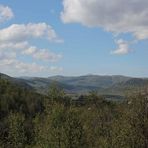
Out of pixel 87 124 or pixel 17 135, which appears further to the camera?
pixel 87 124

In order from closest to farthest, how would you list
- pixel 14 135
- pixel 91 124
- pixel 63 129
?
pixel 63 129 < pixel 14 135 < pixel 91 124

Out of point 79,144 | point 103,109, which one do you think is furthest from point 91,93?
point 79,144

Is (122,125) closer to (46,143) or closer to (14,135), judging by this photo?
(46,143)

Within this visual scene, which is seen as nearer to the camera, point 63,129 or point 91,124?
point 63,129

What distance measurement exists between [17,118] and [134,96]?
36.9 metres

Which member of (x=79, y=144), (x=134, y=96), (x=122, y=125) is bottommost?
(x=79, y=144)

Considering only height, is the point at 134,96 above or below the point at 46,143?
above

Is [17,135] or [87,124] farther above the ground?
[87,124]

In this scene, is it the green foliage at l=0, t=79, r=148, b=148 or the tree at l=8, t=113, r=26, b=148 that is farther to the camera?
the tree at l=8, t=113, r=26, b=148

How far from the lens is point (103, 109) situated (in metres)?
111

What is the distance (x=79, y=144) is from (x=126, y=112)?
56.3 feet

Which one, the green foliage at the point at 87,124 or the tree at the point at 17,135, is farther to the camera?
the tree at the point at 17,135

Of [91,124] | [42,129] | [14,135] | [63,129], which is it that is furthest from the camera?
[91,124]

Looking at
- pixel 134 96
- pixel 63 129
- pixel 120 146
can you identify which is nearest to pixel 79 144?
pixel 63 129
